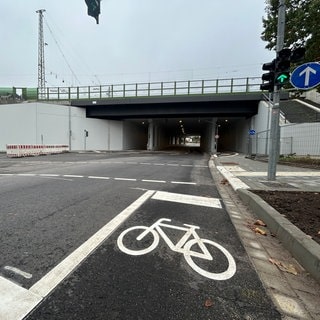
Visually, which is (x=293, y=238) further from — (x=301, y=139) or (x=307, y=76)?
(x=301, y=139)

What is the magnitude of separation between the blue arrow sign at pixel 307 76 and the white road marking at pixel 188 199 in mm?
4006

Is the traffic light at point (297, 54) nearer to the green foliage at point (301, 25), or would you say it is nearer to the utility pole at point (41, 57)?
the green foliage at point (301, 25)

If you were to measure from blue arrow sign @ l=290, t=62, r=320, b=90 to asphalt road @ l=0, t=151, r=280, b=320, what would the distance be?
14.1 ft

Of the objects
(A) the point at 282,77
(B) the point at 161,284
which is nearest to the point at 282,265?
(B) the point at 161,284

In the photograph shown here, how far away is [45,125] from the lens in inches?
1299

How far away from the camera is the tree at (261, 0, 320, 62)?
12637 mm

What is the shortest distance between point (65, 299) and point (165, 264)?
3.98 feet

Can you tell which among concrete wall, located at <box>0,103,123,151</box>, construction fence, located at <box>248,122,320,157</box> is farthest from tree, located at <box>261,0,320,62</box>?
concrete wall, located at <box>0,103,123,151</box>

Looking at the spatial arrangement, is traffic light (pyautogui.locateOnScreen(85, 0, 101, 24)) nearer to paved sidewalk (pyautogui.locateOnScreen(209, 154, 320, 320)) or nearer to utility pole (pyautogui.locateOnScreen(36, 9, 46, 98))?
paved sidewalk (pyautogui.locateOnScreen(209, 154, 320, 320))

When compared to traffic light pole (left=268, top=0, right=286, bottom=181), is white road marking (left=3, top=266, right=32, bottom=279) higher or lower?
lower

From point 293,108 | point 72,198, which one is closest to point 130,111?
point 293,108

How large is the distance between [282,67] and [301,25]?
819 cm

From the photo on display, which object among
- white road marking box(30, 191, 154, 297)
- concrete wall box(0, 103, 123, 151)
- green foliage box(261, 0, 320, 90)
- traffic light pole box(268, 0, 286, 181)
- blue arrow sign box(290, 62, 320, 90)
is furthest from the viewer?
concrete wall box(0, 103, 123, 151)

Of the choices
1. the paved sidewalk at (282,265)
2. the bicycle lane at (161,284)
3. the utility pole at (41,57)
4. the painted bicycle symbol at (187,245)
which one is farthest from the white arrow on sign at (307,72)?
the utility pole at (41,57)
